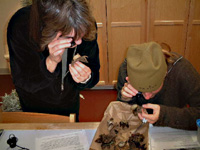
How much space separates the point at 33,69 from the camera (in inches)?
43.6

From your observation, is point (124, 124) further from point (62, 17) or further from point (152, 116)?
point (62, 17)

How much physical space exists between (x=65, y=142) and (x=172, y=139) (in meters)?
0.54

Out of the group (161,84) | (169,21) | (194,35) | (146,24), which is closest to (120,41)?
(146,24)

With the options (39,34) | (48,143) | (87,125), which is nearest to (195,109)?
(87,125)

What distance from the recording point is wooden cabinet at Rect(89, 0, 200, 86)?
2504mm

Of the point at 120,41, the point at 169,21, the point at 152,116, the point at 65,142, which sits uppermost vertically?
the point at 169,21

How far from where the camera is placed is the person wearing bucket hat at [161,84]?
98cm

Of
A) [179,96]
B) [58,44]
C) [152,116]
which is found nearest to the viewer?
[58,44]

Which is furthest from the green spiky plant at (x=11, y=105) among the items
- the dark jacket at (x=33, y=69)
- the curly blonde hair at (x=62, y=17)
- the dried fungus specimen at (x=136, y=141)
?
the dried fungus specimen at (x=136, y=141)

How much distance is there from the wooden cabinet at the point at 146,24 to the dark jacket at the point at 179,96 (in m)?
1.41

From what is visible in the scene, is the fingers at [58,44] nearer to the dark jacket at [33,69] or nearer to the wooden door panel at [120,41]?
the dark jacket at [33,69]

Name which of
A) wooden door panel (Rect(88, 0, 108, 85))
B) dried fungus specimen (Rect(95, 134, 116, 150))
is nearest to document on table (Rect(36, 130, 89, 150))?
dried fungus specimen (Rect(95, 134, 116, 150))

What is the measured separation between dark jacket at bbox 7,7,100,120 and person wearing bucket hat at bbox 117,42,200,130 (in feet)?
0.91

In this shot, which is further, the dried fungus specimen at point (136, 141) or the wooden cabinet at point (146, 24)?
the wooden cabinet at point (146, 24)
